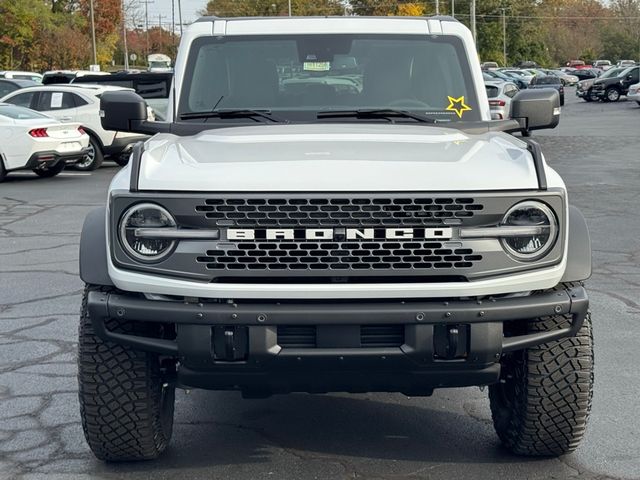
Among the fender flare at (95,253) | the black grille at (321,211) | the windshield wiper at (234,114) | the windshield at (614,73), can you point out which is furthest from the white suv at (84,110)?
the windshield at (614,73)

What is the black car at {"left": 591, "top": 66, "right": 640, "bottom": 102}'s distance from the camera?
5578cm

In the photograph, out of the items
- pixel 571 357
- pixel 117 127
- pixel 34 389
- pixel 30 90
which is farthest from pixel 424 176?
pixel 30 90

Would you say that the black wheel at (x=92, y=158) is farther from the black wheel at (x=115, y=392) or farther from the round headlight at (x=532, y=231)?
Result: the round headlight at (x=532, y=231)

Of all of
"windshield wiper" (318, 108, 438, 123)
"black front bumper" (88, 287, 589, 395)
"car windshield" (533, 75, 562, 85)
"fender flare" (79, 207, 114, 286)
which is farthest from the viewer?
"car windshield" (533, 75, 562, 85)

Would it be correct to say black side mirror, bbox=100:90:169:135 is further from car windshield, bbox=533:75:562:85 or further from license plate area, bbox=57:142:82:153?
car windshield, bbox=533:75:562:85

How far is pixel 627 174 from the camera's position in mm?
19375

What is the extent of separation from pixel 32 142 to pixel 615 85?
41.9 meters

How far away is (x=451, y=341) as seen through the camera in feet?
14.2

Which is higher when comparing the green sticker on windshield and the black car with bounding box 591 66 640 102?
the green sticker on windshield

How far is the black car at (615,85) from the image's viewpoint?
55781 mm

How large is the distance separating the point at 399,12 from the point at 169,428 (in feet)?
388

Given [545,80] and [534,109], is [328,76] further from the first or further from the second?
[545,80]

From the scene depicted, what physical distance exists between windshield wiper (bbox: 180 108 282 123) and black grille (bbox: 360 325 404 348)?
184cm

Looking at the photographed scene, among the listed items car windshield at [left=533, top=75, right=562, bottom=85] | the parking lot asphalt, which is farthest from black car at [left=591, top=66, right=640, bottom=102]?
the parking lot asphalt
